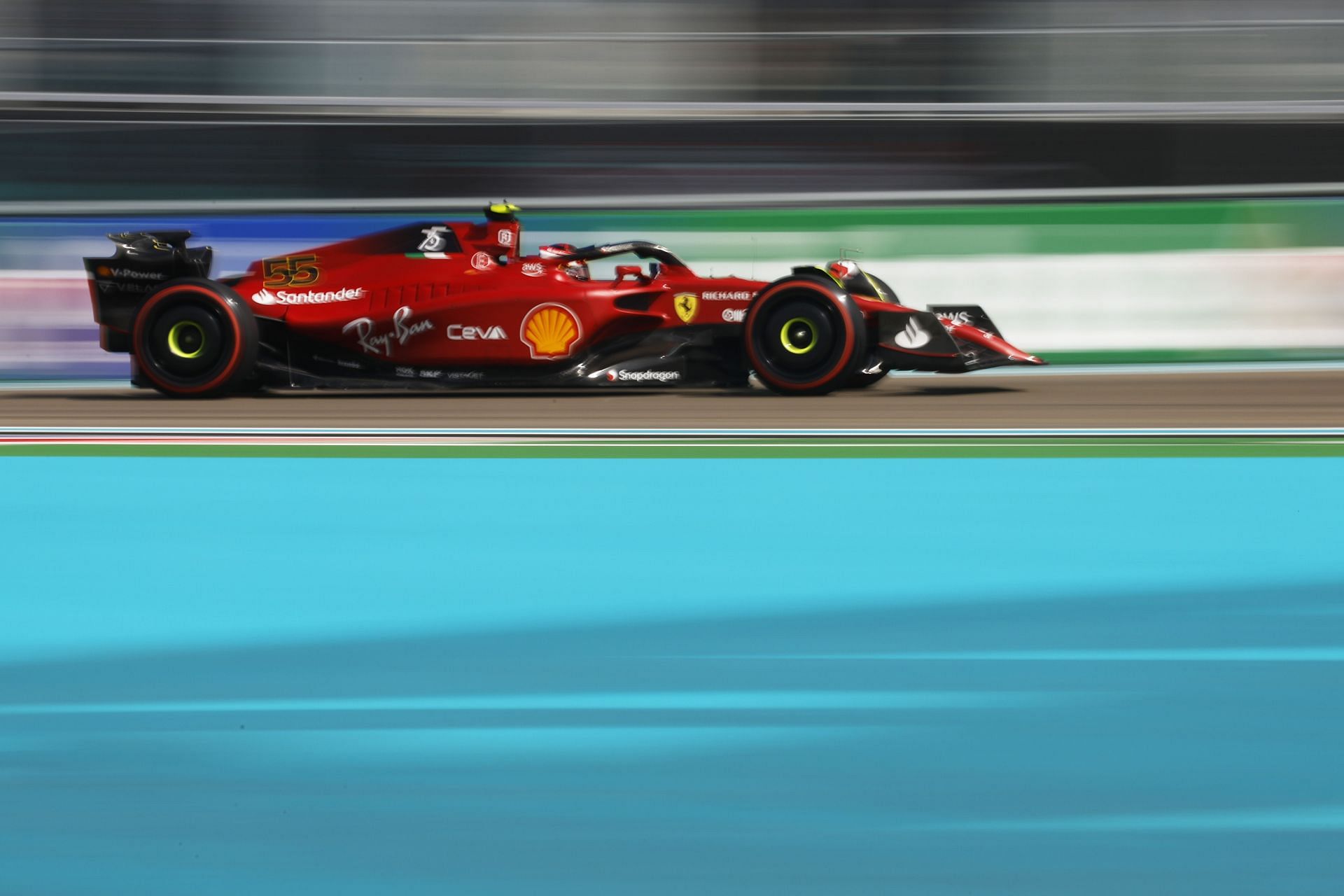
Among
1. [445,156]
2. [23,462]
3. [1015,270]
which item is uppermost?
[445,156]

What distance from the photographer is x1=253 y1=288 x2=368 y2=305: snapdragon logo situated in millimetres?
7771

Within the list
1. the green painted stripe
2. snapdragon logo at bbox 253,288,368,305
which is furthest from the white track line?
snapdragon logo at bbox 253,288,368,305

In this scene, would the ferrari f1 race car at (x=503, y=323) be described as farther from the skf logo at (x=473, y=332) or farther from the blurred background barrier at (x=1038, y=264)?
the blurred background barrier at (x=1038, y=264)

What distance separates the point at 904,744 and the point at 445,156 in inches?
379

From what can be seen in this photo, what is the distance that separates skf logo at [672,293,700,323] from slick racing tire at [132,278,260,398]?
1997 mm

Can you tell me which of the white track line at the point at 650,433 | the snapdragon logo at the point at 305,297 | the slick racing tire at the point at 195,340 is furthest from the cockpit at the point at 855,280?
the slick racing tire at the point at 195,340

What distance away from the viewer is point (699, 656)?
125 inches

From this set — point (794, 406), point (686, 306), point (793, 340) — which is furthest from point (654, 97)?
point (794, 406)

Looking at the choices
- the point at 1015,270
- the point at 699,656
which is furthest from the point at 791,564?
the point at 1015,270

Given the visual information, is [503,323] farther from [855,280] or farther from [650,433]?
[855,280]

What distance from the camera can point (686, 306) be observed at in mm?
7570

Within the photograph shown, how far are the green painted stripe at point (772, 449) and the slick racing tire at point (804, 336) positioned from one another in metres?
1.38

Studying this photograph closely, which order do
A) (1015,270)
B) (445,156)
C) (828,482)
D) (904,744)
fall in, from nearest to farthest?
1. (904,744)
2. (828,482)
3. (1015,270)
4. (445,156)

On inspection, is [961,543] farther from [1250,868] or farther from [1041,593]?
[1250,868]
